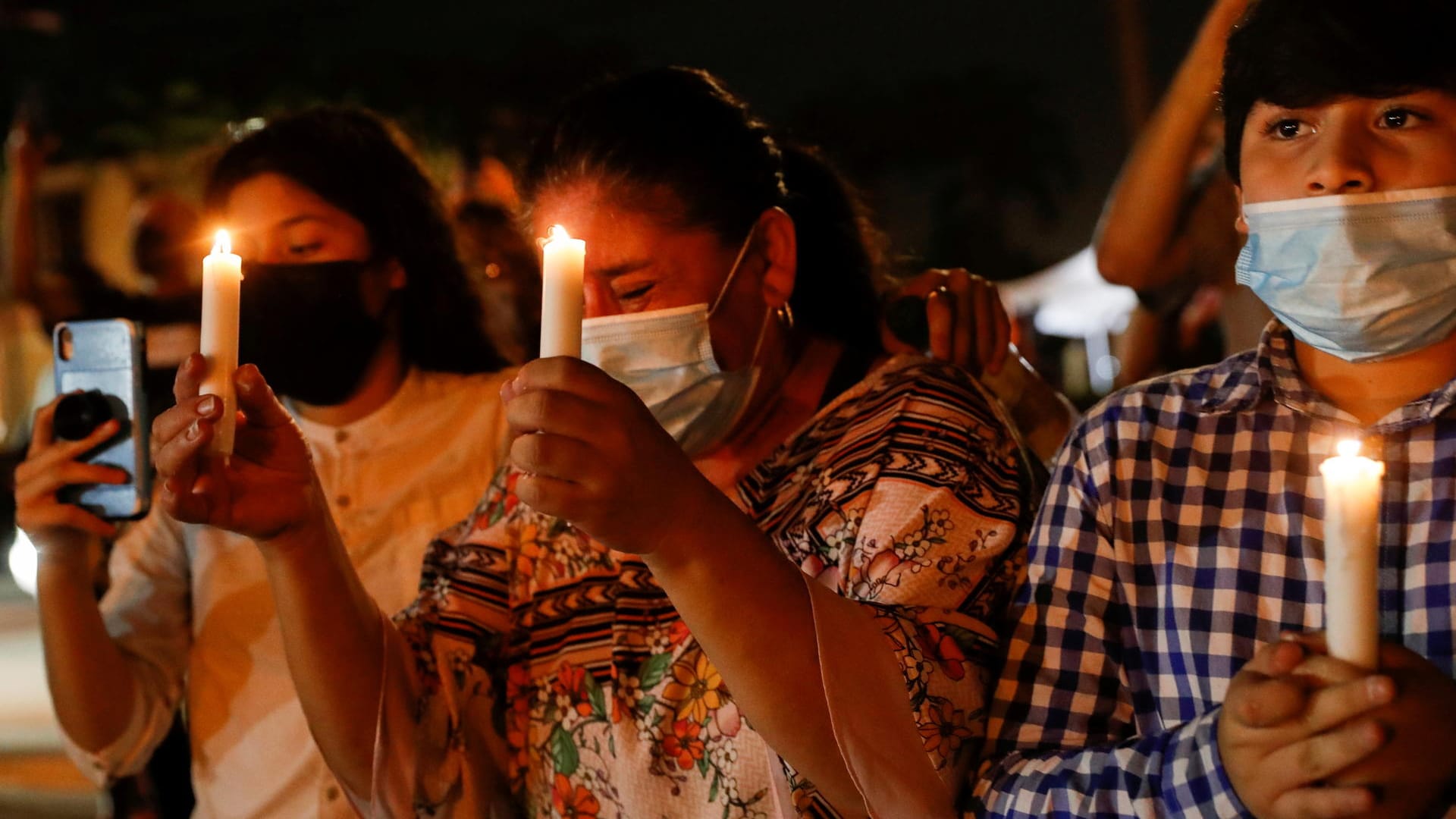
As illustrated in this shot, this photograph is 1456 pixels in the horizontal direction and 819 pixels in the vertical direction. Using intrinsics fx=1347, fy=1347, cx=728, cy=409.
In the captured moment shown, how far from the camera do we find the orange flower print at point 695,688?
206 centimetres

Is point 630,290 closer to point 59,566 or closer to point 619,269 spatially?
point 619,269

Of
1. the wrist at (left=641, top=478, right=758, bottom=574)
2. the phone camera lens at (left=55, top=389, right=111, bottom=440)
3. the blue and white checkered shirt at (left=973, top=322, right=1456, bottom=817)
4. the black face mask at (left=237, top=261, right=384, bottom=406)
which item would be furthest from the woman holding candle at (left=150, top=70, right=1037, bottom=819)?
the phone camera lens at (left=55, top=389, right=111, bottom=440)

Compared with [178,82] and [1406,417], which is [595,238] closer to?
[1406,417]

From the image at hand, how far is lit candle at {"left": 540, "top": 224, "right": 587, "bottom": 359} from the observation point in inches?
56.2

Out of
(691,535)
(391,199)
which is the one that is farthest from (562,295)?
(391,199)

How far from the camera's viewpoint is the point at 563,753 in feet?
7.36

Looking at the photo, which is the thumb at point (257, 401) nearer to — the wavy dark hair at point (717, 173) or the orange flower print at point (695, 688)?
the wavy dark hair at point (717, 173)

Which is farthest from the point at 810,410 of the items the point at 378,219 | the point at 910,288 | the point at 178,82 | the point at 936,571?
the point at 178,82

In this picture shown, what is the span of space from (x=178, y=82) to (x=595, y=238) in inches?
710

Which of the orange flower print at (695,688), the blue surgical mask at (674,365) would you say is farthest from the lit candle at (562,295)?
the orange flower print at (695,688)

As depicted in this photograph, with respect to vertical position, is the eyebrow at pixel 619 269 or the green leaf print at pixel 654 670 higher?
the eyebrow at pixel 619 269

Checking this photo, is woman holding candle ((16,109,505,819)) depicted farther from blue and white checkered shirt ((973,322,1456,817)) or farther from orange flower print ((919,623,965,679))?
blue and white checkered shirt ((973,322,1456,817))

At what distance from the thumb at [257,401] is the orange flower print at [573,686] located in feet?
2.01

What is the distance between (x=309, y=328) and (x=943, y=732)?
68.5 inches
